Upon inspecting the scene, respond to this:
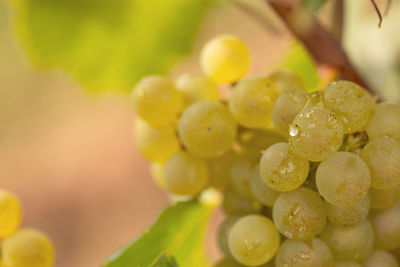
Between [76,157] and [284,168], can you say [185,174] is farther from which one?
[76,157]

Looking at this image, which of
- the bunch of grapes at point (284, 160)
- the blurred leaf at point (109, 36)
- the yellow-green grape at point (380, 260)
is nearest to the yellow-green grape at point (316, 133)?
the bunch of grapes at point (284, 160)

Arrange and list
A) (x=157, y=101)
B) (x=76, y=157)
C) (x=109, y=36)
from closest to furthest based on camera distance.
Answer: (x=157, y=101)
(x=109, y=36)
(x=76, y=157)

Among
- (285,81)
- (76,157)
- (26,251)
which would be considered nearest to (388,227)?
(285,81)

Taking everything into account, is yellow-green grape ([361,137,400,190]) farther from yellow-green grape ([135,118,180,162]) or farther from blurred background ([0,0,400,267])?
blurred background ([0,0,400,267])

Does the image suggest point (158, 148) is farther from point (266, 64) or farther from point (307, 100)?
point (266, 64)

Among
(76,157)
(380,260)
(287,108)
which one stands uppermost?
(76,157)

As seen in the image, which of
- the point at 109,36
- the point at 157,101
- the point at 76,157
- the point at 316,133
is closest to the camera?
the point at 316,133

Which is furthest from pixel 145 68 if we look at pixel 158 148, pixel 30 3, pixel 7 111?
pixel 7 111
